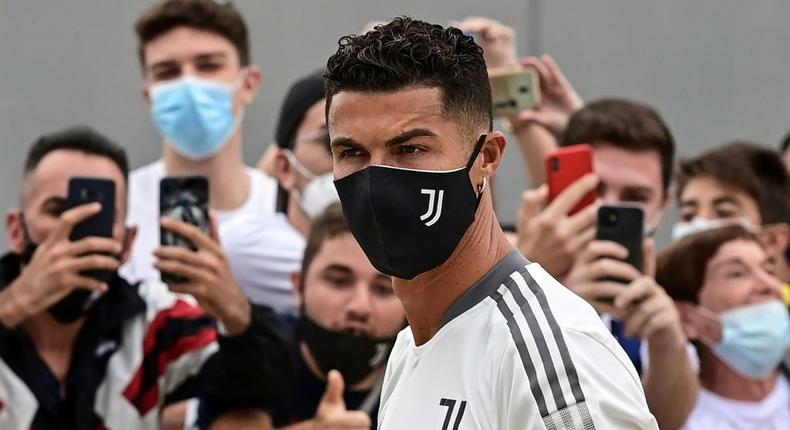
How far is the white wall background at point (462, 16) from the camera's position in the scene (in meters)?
6.38

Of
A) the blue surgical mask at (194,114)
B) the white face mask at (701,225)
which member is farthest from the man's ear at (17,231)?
the white face mask at (701,225)

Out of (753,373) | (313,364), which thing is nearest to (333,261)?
(313,364)

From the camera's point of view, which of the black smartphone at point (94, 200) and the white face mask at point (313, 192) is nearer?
the black smartphone at point (94, 200)

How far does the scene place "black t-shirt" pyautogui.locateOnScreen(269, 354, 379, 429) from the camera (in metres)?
4.28

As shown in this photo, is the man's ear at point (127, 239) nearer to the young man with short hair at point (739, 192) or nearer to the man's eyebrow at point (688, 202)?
the young man with short hair at point (739, 192)

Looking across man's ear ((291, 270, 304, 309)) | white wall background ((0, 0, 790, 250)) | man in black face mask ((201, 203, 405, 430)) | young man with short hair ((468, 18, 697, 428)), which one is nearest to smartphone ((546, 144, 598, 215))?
young man with short hair ((468, 18, 697, 428))

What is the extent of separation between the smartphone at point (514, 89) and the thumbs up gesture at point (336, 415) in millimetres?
1278

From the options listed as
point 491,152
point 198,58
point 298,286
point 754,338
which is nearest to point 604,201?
point 754,338

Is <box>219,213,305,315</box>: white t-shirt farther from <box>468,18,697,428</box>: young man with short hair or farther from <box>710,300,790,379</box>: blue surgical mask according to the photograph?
<box>710,300,790,379</box>: blue surgical mask

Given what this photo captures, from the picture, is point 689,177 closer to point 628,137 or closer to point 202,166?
point 628,137

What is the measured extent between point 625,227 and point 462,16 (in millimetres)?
2809

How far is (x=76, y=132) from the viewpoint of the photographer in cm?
452

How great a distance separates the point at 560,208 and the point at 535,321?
2116mm

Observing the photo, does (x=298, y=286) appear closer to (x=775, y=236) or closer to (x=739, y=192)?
(x=739, y=192)
